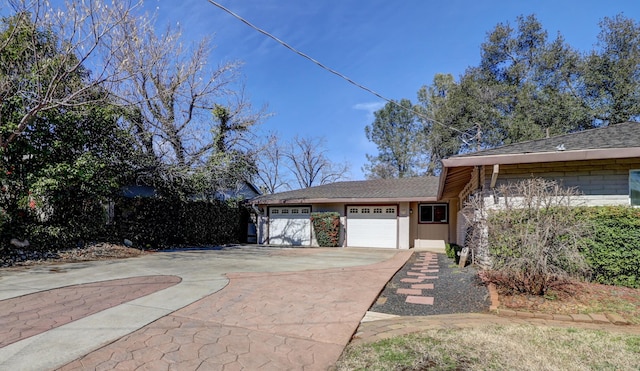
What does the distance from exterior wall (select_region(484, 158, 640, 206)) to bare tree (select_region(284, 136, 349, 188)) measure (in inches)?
957

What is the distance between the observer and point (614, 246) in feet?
19.0

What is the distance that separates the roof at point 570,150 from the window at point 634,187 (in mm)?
659

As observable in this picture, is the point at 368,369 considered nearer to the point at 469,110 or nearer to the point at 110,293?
the point at 110,293

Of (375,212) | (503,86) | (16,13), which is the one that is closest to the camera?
(16,13)

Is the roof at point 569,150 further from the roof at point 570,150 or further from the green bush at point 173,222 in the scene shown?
the green bush at point 173,222

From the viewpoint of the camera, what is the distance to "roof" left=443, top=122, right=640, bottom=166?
617 cm

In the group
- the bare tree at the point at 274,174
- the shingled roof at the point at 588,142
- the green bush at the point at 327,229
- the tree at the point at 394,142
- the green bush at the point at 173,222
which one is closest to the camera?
the shingled roof at the point at 588,142

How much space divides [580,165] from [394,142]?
21704mm

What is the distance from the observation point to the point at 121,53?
9656 mm

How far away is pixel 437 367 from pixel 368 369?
595 mm

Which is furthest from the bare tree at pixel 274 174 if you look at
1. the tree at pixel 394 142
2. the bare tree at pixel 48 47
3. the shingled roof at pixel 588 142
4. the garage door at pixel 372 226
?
the shingled roof at pixel 588 142

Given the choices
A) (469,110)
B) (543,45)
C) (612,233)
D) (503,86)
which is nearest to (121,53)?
(612,233)

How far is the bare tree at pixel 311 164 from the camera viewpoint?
30.8 m

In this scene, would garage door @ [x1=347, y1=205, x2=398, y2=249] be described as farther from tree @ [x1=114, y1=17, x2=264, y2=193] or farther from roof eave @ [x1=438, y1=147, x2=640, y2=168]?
roof eave @ [x1=438, y1=147, x2=640, y2=168]
